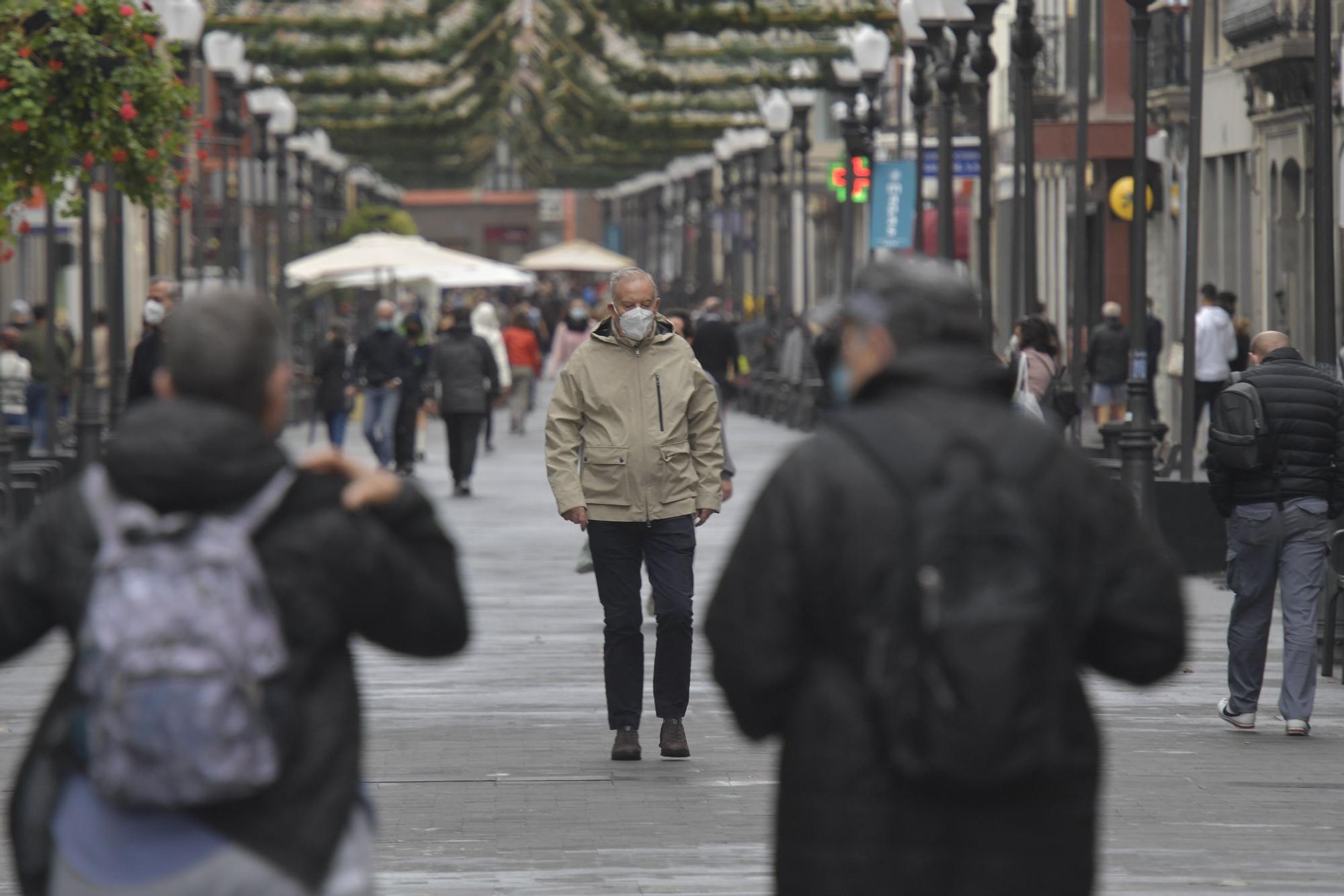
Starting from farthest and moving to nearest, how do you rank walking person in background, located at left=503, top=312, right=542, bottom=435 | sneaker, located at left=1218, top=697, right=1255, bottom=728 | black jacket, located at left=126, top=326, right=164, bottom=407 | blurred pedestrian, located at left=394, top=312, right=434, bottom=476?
walking person in background, located at left=503, top=312, right=542, bottom=435, blurred pedestrian, located at left=394, top=312, right=434, bottom=476, black jacket, located at left=126, top=326, right=164, bottom=407, sneaker, located at left=1218, top=697, right=1255, bottom=728

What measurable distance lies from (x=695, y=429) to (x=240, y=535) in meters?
6.33

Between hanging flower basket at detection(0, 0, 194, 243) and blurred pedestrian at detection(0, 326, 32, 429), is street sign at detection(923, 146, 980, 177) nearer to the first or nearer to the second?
blurred pedestrian at detection(0, 326, 32, 429)

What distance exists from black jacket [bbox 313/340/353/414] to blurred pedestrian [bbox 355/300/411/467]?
1.57 metres

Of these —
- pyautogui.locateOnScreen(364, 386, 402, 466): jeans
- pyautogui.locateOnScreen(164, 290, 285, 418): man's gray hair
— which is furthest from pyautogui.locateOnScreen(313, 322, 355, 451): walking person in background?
pyautogui.locateOnScreen(164, 290, 285, 418): man's gray hair

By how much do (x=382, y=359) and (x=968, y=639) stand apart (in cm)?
2397

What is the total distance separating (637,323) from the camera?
32.8 ft

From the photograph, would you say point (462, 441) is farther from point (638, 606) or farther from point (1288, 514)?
point (638, 606)

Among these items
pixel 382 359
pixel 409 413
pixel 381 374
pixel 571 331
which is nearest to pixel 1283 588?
pixel 381 374

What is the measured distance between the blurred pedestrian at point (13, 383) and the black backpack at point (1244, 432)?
65.7ft

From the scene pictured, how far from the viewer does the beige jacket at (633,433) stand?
10.0 metres

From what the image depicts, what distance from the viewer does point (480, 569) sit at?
18.4 metres

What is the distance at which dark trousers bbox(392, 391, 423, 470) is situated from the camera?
28.2 m

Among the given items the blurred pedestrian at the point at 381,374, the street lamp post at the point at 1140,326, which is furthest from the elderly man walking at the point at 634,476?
the blurred pedestrian at the point at 381,374

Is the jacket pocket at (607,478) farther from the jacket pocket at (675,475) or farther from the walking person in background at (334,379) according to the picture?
the walking person in background at (334,379)
